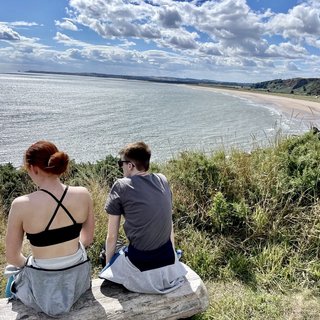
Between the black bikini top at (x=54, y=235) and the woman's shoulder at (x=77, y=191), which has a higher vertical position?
the woman's shoulder at (x=77, y=191)

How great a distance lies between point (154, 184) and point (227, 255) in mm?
1688

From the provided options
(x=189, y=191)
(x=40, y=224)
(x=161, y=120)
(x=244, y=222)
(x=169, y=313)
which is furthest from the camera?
(x=161, y=120)

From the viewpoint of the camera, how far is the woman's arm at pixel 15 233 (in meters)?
2.55

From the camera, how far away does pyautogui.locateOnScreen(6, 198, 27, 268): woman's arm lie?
255 centimetres

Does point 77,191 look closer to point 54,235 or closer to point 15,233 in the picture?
point 54,235

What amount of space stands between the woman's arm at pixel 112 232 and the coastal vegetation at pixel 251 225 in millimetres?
1001

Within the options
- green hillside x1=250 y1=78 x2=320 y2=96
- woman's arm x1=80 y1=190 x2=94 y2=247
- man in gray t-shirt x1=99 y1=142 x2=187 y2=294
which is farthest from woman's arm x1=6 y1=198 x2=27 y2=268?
green hillside x1=250 y1=78 x2=320 y2=96

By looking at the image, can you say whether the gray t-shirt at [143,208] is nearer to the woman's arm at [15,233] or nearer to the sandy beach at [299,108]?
the woman's arm at [15,233]

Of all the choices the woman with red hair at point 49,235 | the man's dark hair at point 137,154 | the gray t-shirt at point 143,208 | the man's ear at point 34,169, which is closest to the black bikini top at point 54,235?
the woman with red hair at point 49,235

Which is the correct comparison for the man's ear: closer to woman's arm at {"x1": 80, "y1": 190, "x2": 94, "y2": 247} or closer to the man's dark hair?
woman's arm at {"x1": 80, "y1": 190, "x2": 94, "y2": 247}

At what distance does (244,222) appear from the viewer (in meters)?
4.70

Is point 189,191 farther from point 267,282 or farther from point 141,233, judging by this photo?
point 141,233

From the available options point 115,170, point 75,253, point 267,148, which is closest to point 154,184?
point 75,253

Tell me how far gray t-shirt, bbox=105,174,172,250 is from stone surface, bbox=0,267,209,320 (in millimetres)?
416
